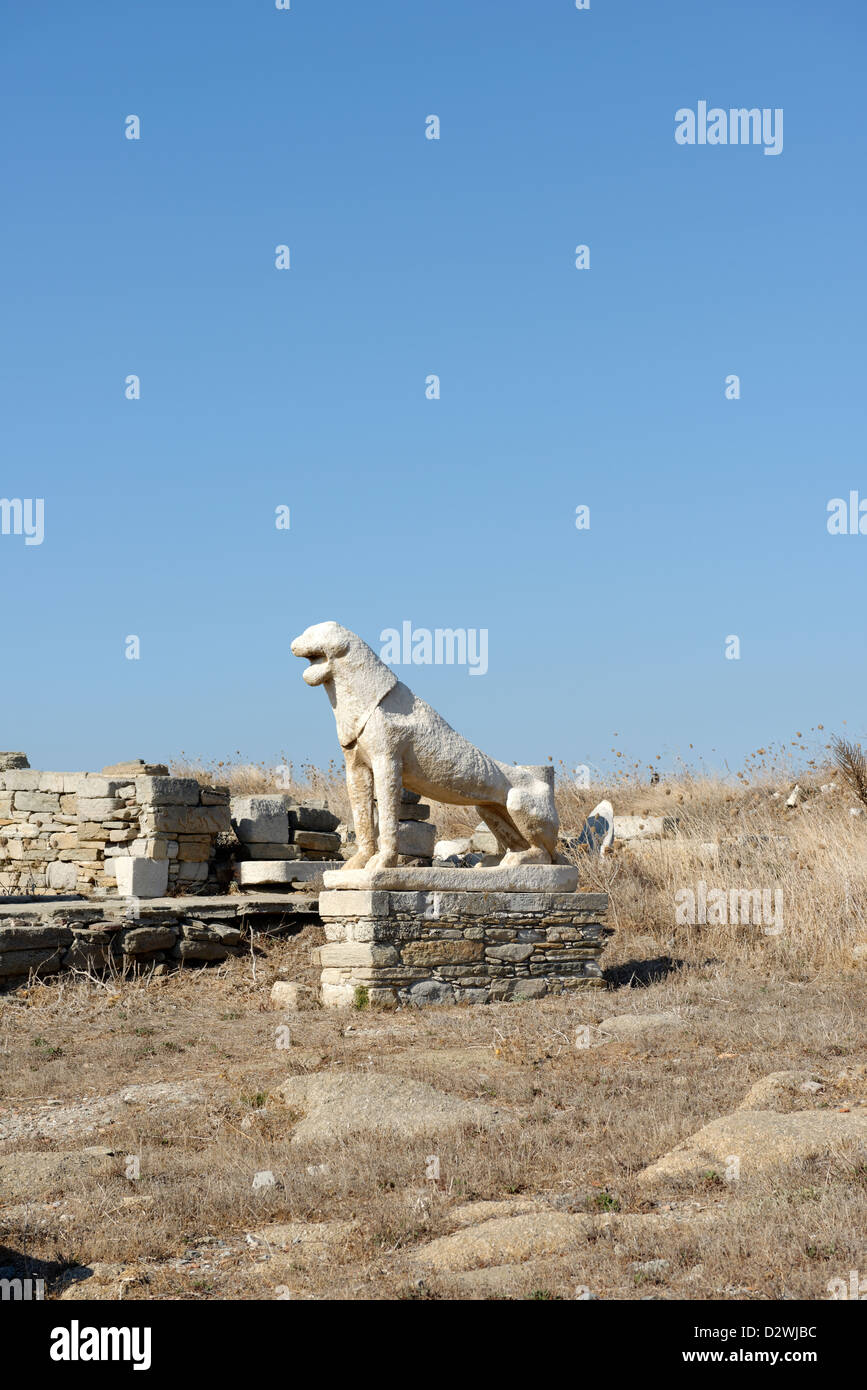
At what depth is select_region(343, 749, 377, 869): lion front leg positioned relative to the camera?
988 cm

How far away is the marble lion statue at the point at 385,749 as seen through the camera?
9.65 m

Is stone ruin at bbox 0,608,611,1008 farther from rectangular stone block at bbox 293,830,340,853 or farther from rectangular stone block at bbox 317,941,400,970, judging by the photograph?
rectangular stone block at bbox 293,830,340,853

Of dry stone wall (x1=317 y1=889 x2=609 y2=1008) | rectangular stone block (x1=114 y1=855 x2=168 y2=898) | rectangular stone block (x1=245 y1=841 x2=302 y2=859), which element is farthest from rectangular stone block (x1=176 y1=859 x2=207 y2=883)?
dry stone wall (x1=317 y1=889 x2=609 y2=1008)

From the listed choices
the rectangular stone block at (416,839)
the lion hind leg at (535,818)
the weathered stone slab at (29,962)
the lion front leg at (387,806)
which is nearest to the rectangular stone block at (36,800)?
the weathered stone slab at (29,962)

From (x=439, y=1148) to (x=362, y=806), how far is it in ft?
14.7

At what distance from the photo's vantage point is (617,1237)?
437cm

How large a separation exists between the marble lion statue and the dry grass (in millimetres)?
1536

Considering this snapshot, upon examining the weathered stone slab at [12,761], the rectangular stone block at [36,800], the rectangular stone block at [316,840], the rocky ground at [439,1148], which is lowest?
the rocky ground at [439,1148]

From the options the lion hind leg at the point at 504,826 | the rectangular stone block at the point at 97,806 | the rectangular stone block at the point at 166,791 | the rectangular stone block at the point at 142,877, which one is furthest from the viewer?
the rectangular stone block at the point at 97,806

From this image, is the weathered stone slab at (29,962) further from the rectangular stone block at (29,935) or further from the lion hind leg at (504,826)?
the lion hind leg at (504,826)

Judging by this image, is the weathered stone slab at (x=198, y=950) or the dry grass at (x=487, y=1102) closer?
the dry grass at (x=487, y=1102)

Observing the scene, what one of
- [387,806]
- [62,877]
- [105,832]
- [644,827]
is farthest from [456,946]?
[644,827]

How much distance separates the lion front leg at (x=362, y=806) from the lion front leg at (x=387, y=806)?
0.23 meters
